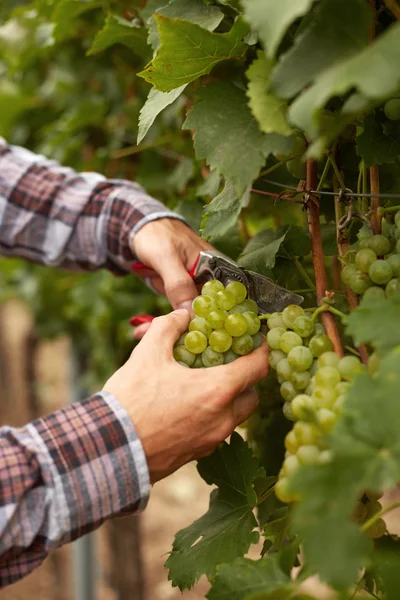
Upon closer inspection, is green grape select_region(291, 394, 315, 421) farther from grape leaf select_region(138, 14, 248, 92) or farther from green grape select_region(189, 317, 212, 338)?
grape leaf select_region(138, 14, 248, 92)

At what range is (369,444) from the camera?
0.51 m

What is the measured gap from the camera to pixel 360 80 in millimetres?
512

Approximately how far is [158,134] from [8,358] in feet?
11.4

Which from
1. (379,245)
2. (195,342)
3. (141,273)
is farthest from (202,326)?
(141,273)

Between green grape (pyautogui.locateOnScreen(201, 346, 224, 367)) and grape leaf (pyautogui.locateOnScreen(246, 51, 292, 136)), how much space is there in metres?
0.28

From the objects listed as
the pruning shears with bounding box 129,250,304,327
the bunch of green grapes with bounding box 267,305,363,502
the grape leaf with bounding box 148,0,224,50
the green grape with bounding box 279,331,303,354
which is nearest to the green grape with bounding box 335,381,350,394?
the bunch of green grapes with bounding box 267,305,363,502

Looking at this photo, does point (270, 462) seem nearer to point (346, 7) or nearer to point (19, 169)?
point (346, 7)

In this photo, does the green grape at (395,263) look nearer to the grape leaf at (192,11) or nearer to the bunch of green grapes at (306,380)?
the bunch of green grapes at (306,380)

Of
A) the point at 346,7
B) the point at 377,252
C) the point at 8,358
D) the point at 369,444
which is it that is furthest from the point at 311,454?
the point at 8,358

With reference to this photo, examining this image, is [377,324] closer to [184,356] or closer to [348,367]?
[348,367]

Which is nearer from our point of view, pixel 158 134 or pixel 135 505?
pixel 135 505

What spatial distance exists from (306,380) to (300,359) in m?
0.02

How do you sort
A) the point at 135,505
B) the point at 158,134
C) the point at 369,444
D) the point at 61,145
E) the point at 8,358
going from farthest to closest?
the point at 8,358, the point at 61,145, the point at 158,134, the point at 135,505, the point at 369,444

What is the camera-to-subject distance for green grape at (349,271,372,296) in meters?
0.75
